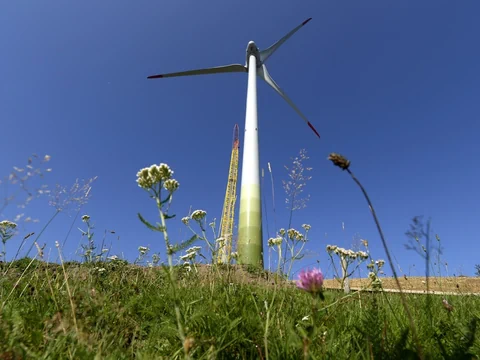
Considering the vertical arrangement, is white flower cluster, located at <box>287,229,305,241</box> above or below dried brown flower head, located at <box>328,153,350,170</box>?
above

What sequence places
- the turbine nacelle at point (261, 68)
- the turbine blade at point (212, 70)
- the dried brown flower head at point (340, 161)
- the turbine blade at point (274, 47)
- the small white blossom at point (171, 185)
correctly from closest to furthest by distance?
the dried brown flower head at point (340, 161) < the small white blossom at point (171, 185) < the turbine blade at point (212, 70) < the turbine nacelle at point (261, 68) < the turbine blade at point (274, 47)

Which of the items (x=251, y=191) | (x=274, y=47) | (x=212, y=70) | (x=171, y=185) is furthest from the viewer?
(x=274, y=47)

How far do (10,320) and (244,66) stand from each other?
2737 centimetres

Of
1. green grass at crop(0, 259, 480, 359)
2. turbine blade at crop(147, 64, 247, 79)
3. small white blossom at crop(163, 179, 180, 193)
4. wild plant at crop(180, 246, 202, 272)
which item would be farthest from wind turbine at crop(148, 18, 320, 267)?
small white blossom at crop(163, 179, 180, 193)

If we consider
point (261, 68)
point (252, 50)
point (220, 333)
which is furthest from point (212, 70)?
point (220, 333)

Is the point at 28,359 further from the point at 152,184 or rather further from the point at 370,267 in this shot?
the point at 370,267

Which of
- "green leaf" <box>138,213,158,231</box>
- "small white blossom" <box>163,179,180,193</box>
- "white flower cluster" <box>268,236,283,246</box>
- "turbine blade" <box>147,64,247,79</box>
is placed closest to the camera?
"green leaf" <box>138,213,158,231</box>

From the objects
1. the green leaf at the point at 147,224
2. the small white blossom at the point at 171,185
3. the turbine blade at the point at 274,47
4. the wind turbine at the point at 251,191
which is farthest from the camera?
the turbine blade at the point at 274,47

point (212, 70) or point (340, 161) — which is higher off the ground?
point (212, 70)

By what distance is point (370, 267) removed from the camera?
20.2 feet

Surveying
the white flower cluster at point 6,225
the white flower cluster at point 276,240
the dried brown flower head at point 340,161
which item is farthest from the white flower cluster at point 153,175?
the white flower cluster at point 6,225

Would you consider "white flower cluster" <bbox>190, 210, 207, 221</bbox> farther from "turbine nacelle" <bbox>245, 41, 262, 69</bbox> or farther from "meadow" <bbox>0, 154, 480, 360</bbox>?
"turbine nacelle" <bbox>245, 41, 262, 69</bbox>

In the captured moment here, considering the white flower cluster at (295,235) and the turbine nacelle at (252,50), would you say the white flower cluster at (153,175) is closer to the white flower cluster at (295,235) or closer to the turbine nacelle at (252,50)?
the white flower cluster at (295,235)

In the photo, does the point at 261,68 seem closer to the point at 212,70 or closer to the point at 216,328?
the point at 212,70
